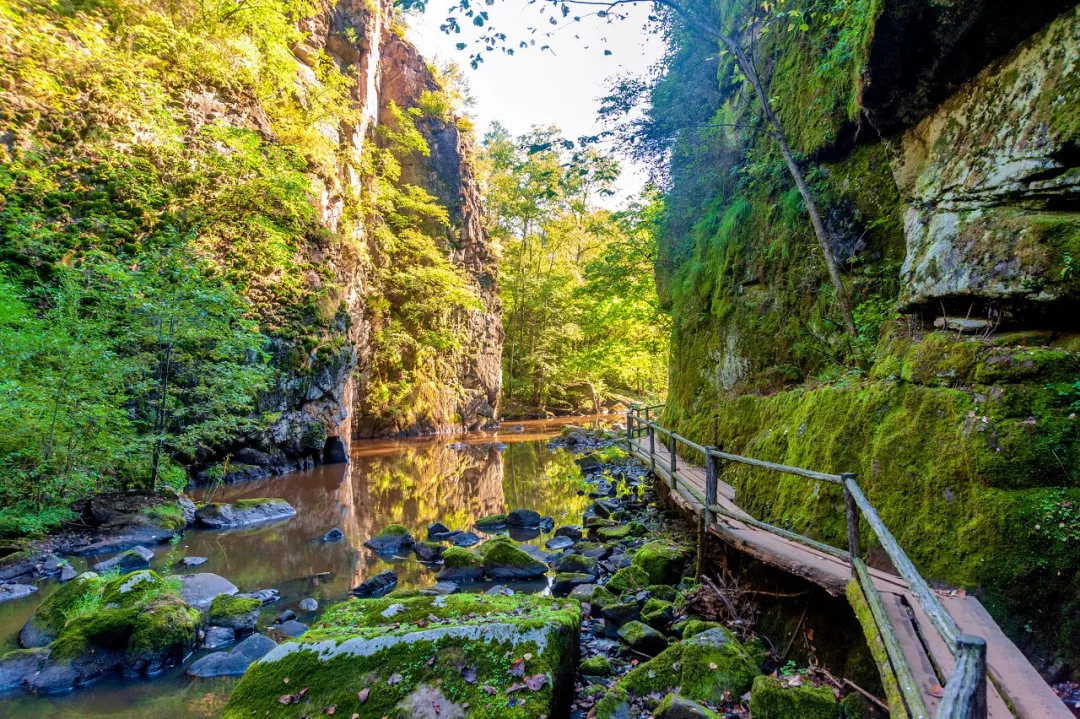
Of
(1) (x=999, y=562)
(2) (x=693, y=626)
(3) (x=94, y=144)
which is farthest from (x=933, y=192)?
(3) (x=94, y=144)

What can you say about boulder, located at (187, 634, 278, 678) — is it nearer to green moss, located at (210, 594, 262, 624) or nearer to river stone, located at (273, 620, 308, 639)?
river stone, located at (273, 620, 308, 639)

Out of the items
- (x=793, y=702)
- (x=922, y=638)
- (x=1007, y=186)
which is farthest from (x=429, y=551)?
(x=1007, y=186)

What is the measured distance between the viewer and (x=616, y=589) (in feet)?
20.4

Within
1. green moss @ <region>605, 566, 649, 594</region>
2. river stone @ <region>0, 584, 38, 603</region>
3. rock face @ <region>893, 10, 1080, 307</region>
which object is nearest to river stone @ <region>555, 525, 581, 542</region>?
green moss @ <region>605, 566, 649, 594</region>

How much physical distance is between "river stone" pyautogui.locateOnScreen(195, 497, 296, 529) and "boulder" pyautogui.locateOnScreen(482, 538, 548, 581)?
18.0ft

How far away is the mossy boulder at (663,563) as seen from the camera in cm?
635

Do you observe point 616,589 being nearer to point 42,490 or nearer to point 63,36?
point 42,490

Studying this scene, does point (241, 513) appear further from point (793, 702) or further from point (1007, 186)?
point (1007, 186)

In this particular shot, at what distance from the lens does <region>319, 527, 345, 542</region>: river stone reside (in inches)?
362

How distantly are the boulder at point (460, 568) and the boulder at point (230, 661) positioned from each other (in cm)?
268

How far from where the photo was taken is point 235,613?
18.4ft

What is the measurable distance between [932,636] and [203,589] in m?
7.43

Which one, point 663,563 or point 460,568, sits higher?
point 663,563

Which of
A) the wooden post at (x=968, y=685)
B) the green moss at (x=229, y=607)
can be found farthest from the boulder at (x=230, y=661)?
the wooden post at (x=968, y=685)
